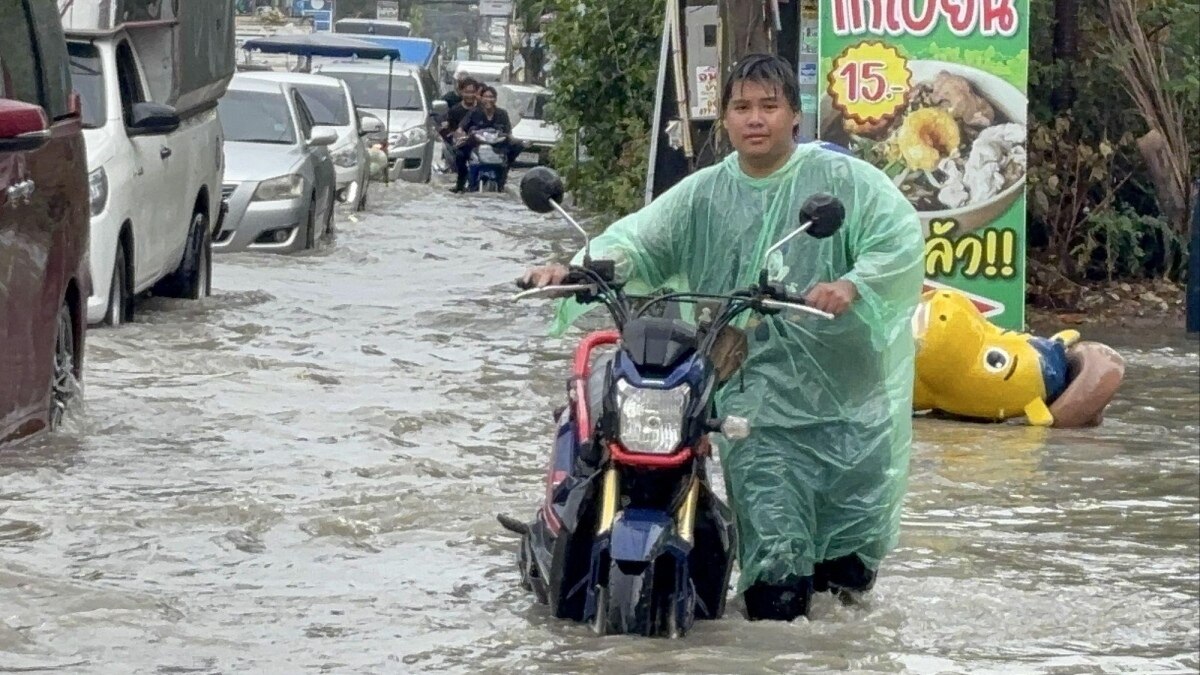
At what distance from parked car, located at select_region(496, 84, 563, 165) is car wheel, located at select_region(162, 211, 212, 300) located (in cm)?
1844

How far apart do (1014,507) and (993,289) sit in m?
4.54

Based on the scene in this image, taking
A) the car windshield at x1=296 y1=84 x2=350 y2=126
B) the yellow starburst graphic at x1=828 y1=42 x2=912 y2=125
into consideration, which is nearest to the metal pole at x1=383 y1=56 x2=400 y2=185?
the car windshield at x1=296 y1=84 x2=350 y2=126

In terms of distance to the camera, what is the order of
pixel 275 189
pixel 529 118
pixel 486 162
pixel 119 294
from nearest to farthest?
pixel 119 294 < pixel 275 189 < pixel 486 162 < pixel 529 118

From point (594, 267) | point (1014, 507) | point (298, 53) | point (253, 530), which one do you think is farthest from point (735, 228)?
point (298, 53)

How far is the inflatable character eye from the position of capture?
10.8 m

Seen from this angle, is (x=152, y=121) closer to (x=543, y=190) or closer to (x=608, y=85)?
(x=543, y=190)

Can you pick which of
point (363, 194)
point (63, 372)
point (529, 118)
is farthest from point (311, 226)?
point (529, 118)

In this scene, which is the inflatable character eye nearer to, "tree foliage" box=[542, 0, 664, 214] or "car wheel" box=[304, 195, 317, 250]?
"tree foliage" box=[542, 0, 664, 214]

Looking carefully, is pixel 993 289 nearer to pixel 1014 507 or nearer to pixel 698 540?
pixel 1014 507

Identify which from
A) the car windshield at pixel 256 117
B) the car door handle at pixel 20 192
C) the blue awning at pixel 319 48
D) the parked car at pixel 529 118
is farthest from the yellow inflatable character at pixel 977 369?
the parked car at pixel 529 118

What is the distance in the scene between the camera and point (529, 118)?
126 feet

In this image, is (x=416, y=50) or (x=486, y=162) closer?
(x=486, y=162)

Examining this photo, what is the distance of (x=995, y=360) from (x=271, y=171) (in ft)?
28.0

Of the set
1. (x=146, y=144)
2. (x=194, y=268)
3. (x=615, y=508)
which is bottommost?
(x=194, y=268)
